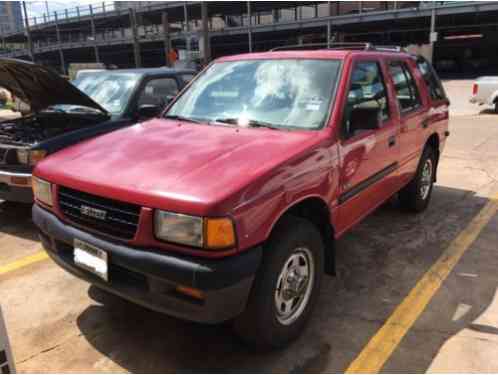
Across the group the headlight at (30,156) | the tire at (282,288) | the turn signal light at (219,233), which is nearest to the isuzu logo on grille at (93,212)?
the turn signal light at (219,233)

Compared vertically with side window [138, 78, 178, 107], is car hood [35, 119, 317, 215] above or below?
below

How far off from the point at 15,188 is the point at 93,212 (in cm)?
256

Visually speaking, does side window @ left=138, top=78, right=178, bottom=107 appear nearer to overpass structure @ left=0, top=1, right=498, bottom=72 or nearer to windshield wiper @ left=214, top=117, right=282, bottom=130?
windshield wiper @ left=214, top=117, right=282, bottom=130

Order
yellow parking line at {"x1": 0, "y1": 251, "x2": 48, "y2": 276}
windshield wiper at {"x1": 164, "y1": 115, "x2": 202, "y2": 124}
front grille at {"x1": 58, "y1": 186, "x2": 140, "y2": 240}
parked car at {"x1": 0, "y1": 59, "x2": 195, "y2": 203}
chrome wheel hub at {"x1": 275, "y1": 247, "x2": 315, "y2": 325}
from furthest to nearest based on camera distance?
parked car at {"x1": 0, "y1": 59, "x2": 195, "y2": 203} → yellow parking line at {"x1": 0, "y1": 251, "x2": 48, "y2": 276} → windshield wiper at {"x1": 164, "y1": 115, "x2": 202, "y2": 124} → chrome wheel hub at {"x1": 275, "y1": 247, "x2": 315, "y2": 325} → front grille at {"x1": 58, "y1": 186, "x2": 140, "y2": 240}

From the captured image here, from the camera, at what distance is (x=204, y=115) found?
337cm

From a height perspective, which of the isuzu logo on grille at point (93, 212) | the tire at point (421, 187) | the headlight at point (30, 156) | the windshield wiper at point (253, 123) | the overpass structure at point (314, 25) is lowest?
the tire at point (421, 187)

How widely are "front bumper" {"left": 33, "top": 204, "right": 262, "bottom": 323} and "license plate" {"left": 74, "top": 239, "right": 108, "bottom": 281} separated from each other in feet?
0.11

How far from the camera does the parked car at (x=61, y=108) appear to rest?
4.45 meters

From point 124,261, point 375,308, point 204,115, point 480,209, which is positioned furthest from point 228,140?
point 480,209

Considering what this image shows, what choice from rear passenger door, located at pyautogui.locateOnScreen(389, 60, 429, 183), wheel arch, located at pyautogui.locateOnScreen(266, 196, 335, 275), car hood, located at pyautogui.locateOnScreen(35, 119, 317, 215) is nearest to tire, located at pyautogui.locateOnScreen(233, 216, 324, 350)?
wheel arch, located at pyautogui.locateOnScreen(266, 196, 335, 275)

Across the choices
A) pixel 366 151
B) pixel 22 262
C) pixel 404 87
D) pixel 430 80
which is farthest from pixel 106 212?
pixel 430 80

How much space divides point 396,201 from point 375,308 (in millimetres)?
2616

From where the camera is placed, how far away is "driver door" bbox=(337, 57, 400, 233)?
3068 mm

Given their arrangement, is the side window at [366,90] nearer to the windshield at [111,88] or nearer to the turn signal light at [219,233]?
the turn signal light at [219,233]
